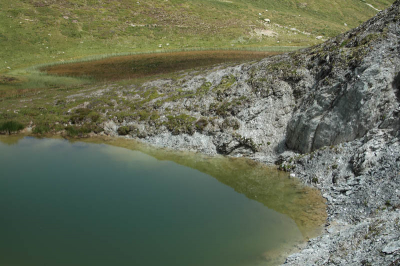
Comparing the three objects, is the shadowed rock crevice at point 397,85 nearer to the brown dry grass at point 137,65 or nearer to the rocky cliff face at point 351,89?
the rocky cliff face at point 351,89

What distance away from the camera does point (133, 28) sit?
112688 mm

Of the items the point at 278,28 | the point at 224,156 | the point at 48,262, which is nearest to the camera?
the point at 48,262

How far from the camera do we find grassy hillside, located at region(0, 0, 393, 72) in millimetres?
89875

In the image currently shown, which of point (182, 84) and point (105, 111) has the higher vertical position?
point (182, 84)

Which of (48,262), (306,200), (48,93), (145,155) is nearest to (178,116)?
(145,155)

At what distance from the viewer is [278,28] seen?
132 metres

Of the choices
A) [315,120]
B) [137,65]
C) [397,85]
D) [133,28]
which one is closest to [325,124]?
[315,120]

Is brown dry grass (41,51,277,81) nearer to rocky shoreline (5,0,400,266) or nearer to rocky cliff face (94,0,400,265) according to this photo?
rocky shoreline (5,0,400,266)

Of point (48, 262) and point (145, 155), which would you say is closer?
point (48, 262)

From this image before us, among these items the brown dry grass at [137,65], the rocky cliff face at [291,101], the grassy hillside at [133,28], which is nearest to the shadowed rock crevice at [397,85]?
the rocky cliff face at [291,101]

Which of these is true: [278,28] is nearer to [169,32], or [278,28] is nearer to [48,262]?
[169,32]

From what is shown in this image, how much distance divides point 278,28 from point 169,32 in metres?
47.7

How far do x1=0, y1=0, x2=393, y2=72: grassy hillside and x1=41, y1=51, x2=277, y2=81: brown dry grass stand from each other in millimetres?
12015

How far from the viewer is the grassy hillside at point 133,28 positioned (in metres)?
89.9
